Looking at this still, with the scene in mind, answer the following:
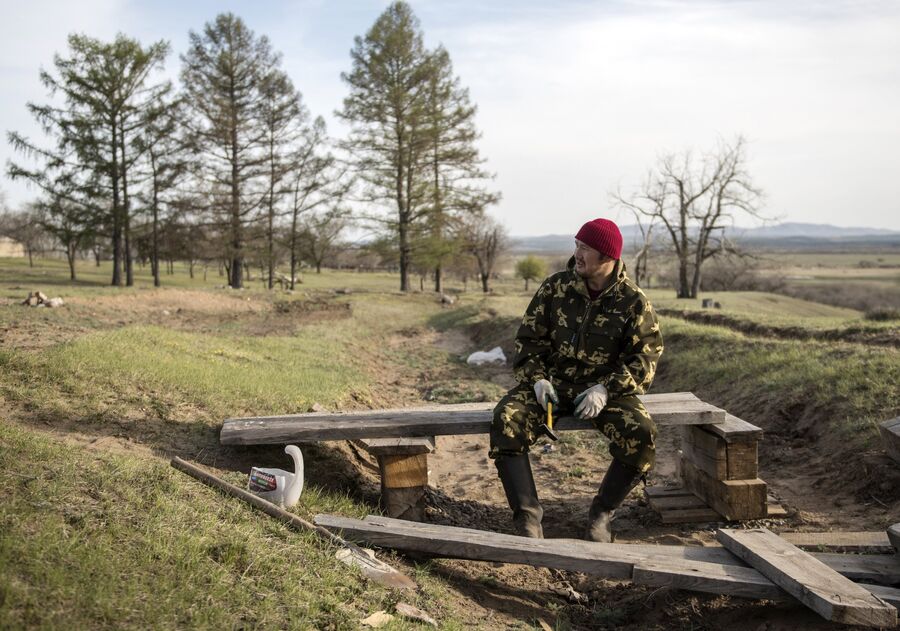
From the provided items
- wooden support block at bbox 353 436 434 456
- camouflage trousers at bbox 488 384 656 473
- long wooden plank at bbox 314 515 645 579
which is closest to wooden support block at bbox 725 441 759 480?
camouflage trousers at bbox 488 384 656 473

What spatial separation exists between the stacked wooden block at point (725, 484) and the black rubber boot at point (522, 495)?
134 cm

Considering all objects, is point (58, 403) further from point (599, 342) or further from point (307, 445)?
point (599, 342)

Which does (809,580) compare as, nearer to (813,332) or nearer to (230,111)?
(813,332)

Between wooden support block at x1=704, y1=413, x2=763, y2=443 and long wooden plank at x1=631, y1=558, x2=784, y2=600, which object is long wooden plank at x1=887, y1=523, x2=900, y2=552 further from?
wooden support block at x1=704, y1=413, x2=763, y2=443

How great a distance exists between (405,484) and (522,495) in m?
1.00

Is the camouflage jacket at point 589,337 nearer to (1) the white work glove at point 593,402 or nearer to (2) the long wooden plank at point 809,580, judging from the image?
(1) the white work glove at point 593,402

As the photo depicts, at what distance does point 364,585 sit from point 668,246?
4012 cm

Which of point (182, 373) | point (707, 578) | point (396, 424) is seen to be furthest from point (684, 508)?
point (182, 373)

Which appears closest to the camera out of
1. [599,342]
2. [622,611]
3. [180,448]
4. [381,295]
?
[622,611]

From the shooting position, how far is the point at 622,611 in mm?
4164

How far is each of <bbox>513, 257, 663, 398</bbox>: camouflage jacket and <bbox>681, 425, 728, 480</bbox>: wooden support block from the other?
96 centimetres

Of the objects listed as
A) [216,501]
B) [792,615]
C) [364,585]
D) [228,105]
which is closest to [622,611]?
[792,615]

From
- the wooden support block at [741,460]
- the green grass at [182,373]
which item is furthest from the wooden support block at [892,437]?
the green grass at [182,373]

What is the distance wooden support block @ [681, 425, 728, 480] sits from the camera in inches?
210
